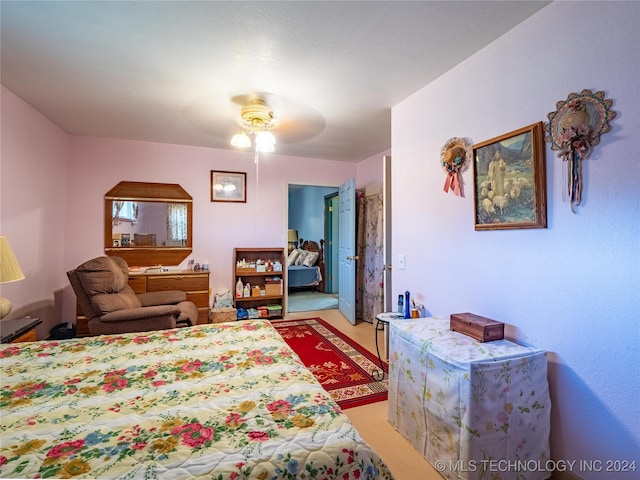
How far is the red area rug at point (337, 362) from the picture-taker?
2.34 meters

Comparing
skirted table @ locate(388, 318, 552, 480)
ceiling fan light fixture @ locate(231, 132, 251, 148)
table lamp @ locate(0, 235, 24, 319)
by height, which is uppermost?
ceiling fan light fixture @ locate(231, 132, 251, 148)

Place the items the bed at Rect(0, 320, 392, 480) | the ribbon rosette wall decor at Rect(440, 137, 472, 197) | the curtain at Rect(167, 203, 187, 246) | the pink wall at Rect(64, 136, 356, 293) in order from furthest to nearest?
the curtain at Rect(167, 203, 187, 246)
the pink wall at Rect(64, 136, 356, 293)
the ribbon rosette wall decor at Rect(440, 137, 472, 197)
the bed at Rect(0, 320, 392, 480)

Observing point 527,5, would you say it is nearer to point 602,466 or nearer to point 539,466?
point 602,466

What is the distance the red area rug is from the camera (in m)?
2.34

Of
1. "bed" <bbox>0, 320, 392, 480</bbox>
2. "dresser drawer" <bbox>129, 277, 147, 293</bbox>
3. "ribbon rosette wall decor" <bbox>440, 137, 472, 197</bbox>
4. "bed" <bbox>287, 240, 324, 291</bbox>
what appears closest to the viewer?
"bed" <bbox>0, 320, 392, 480</bbox>

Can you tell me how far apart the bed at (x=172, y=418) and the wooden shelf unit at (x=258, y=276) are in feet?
8.71

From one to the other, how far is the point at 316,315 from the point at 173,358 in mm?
3249

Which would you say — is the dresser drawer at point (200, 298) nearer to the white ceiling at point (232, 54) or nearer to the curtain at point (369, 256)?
the white ceiling at point (232, 54)

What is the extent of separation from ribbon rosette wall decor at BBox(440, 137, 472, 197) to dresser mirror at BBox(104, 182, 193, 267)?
3395mm

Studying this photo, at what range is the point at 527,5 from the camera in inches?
60.1

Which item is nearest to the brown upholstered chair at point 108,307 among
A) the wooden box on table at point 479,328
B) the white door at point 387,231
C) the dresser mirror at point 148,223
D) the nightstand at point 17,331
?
the nightstand at point 17,331

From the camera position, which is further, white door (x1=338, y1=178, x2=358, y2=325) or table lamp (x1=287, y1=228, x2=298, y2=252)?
table lamp (x1=287, y1=228, x2=298, y2=252)

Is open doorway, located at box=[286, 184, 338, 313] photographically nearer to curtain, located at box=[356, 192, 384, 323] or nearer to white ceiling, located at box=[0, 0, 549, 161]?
curtain, located at box=[356, 192, 384, 323]

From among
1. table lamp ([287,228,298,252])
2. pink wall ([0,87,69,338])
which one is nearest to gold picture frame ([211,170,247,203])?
pink wall ([0,87,69,338])
